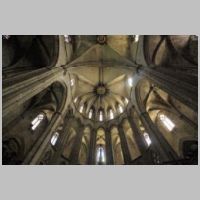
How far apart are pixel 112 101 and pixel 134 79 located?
4.86 m

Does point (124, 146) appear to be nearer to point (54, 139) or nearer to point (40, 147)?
point (54, 139)

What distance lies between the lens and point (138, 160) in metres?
13.2

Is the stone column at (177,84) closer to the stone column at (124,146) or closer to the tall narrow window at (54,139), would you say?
the stone column at (124,146)

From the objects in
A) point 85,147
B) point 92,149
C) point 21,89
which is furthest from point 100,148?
point 21,89

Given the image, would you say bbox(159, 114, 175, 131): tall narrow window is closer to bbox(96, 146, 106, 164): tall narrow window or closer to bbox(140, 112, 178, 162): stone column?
bbox(140, 112, 178, 162): stone column

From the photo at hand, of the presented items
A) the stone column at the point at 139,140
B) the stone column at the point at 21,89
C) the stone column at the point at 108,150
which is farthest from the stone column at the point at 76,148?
the stone column at the point at 21,89

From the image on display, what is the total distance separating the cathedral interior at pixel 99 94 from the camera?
35.5 ft

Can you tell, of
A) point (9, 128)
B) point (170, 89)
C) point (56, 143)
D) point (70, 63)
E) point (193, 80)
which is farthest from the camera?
point (70, 63)

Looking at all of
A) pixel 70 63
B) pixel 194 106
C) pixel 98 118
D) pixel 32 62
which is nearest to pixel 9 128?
pixel 32 62

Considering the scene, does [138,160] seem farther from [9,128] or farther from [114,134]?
[9,128]

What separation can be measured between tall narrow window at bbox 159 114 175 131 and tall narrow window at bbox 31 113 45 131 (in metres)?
9.45

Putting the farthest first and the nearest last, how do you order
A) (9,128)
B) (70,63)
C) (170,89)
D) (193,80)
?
1. (70,63)
2. (9,128)
3. (170,89)
4. (193,80)

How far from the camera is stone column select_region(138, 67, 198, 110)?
721 centimetres

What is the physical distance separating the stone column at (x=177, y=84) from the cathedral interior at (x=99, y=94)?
6 centimetres
